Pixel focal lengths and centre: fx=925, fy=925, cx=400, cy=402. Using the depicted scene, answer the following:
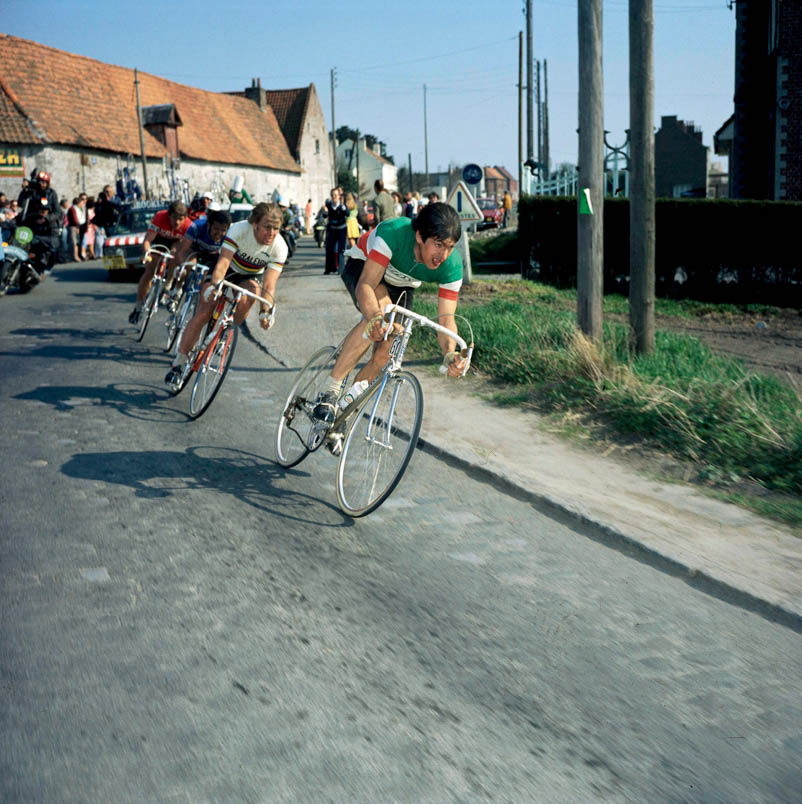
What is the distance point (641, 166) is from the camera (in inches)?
366

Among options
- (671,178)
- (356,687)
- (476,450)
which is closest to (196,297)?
(476,450)

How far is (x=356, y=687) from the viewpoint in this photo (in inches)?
139

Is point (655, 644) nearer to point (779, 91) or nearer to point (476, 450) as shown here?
point (476, 450)

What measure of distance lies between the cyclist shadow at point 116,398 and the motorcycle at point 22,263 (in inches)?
398

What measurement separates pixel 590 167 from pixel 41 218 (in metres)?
14.4

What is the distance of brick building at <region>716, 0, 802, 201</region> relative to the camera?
25.7 metres

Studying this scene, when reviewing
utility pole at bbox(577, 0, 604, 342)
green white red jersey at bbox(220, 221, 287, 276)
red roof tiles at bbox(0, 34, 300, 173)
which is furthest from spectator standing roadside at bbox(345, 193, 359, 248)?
red roof tiles at bbox(0, 34, 300, 173)

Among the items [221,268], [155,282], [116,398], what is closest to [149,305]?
[155,282]

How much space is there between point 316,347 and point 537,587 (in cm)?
797

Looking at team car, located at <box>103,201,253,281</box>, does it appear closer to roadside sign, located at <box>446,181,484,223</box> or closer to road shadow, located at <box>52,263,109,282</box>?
road shadow, located at <box>52,263,109,282</box>

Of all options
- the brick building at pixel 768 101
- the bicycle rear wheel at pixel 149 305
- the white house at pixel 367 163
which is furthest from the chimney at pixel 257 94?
the bicycle rear wheel at pixel 149 305

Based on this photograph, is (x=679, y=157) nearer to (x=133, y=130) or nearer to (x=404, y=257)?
(x=133, y=130)

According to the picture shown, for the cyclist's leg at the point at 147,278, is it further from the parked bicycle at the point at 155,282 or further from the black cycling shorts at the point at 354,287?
the black cycling shorts at the point at 354,287

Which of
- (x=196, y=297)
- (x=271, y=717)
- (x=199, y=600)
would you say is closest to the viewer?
(x=271, y=717)
